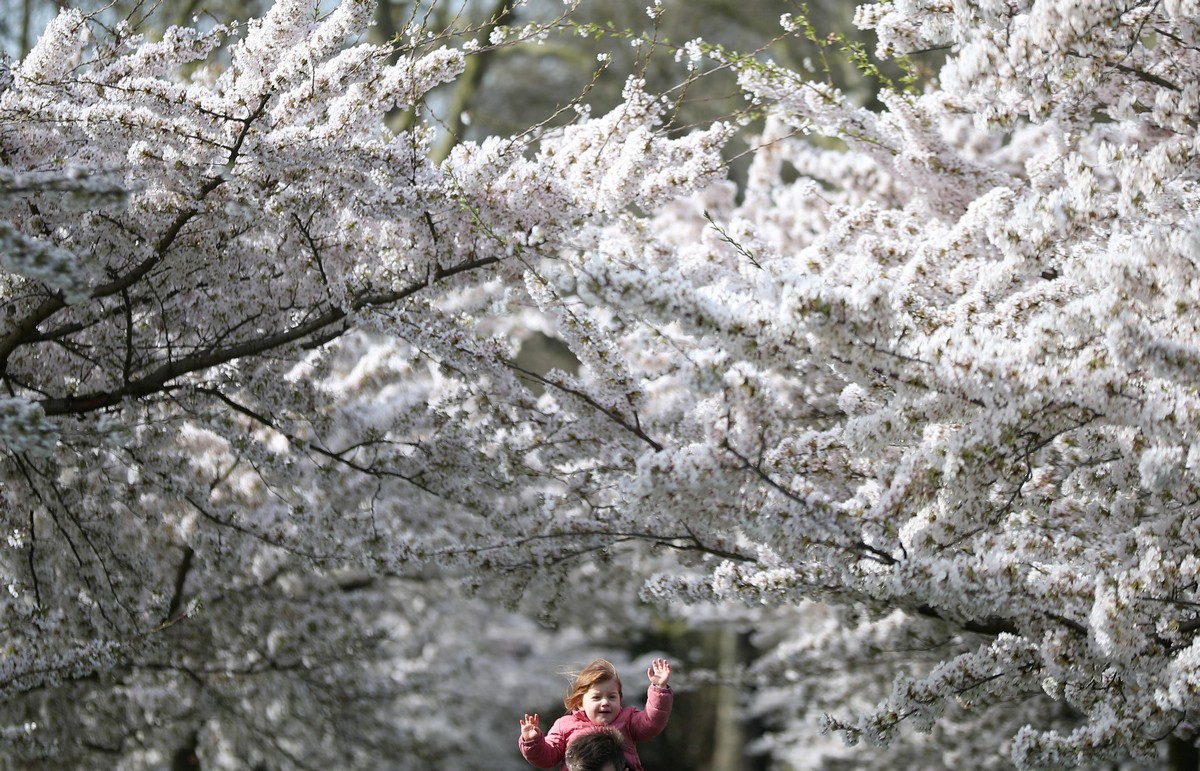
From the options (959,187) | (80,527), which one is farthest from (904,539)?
(80,527)

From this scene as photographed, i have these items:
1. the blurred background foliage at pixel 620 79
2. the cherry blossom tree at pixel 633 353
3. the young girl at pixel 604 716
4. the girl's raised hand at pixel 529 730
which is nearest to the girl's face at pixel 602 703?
the young girl at pixel 604 716

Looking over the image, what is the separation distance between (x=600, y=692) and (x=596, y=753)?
1.10 feet

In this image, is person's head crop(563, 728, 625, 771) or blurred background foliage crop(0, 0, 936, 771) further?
blurred background foliage crop(0, 0, 936, 771)

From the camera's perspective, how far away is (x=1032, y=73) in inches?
138

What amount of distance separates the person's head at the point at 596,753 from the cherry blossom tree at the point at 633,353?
0.65m

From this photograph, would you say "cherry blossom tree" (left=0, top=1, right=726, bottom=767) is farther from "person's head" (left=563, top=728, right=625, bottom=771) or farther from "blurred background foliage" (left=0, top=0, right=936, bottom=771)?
"blurred background foliage" (left=0, top=0, right=936, bottom=771)

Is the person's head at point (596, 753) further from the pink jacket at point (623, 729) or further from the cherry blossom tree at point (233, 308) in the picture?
the cherry blossom tree at point (233, 308)

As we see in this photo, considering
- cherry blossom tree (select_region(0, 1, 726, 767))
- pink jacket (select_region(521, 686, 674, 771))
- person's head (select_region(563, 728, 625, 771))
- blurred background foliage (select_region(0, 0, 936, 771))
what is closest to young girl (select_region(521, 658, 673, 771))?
pink jacket (select_region(521, 686, 674, 771))

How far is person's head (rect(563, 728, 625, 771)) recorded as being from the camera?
400 centimetres

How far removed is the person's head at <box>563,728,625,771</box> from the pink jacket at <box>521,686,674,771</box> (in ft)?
0.35

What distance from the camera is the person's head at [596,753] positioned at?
13.1ft

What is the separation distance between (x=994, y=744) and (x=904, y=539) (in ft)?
18.6

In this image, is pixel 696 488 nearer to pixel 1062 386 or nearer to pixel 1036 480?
pixel 1062 386

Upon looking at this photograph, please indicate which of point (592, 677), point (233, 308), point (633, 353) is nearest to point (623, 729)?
point (592, 677)
